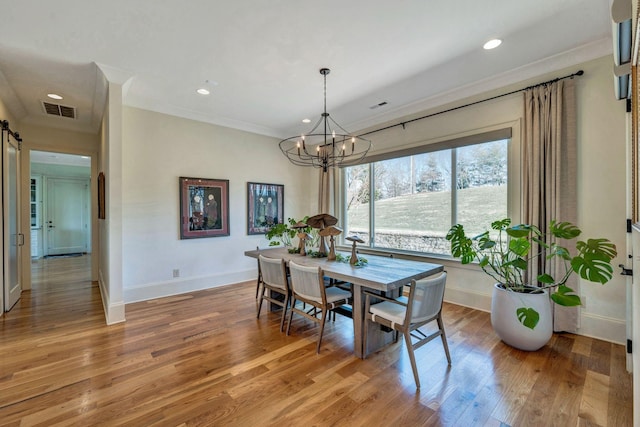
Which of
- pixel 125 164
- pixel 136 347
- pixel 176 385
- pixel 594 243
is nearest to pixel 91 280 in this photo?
pixel 125 164

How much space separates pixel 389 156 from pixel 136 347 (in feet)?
13.7

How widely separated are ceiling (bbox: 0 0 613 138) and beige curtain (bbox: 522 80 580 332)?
389 mm

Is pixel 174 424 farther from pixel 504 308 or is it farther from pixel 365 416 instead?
pixel 504 308

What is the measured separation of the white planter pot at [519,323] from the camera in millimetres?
2535

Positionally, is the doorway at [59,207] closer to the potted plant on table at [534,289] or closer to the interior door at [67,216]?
the interior door at [67,216]

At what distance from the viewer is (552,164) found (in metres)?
2.96

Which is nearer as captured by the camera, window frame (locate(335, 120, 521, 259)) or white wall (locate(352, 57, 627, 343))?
white wall (locate(352, 57, 627, 343))

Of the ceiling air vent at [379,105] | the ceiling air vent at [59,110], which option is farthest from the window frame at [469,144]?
the ceiling air vent at [59,110]

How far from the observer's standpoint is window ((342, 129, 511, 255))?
11.9 feet

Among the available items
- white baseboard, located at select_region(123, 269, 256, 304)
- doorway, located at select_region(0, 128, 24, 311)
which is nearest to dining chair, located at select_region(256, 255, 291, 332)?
white baseboard, located at select_region(123, 269, 256, 304)

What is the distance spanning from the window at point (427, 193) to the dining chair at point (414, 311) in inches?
75.4

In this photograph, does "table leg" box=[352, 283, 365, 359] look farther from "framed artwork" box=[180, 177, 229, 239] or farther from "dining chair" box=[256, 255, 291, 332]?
"framed artwork" box=[180, 177, 229, 239]

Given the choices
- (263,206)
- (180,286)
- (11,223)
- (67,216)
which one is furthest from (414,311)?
(67,216)

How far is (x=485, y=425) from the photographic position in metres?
1.72
